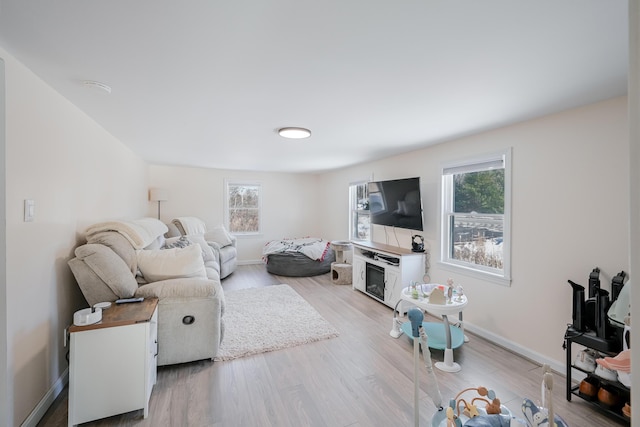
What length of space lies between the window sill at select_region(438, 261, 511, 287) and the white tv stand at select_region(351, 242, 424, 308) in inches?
12.6

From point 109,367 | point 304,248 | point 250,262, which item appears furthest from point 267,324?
point 250,262

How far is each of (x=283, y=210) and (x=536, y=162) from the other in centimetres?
511

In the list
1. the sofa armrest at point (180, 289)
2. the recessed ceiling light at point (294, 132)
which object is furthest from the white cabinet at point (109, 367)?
the recessed ceiling light at point (294, 132)

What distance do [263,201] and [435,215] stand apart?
409 cm

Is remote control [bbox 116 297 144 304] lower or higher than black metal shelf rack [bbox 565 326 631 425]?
higher

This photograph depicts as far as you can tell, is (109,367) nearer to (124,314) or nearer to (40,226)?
(124,314)

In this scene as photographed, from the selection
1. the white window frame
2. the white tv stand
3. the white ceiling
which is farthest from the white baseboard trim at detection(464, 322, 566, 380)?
the white window frame

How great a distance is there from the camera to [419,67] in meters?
1.65

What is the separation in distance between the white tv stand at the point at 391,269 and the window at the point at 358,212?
1087 millimetres

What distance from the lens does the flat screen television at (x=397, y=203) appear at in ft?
12.1

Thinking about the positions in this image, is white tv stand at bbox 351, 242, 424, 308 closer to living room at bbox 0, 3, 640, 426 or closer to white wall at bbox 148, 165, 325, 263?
living room at bbox 0, 3, 640, 426

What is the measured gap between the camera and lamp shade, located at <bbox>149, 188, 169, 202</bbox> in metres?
5.31

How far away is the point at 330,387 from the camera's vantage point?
2111mm

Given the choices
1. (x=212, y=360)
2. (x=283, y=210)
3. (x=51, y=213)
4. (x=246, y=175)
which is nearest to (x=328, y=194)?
(x=283, y=210)
